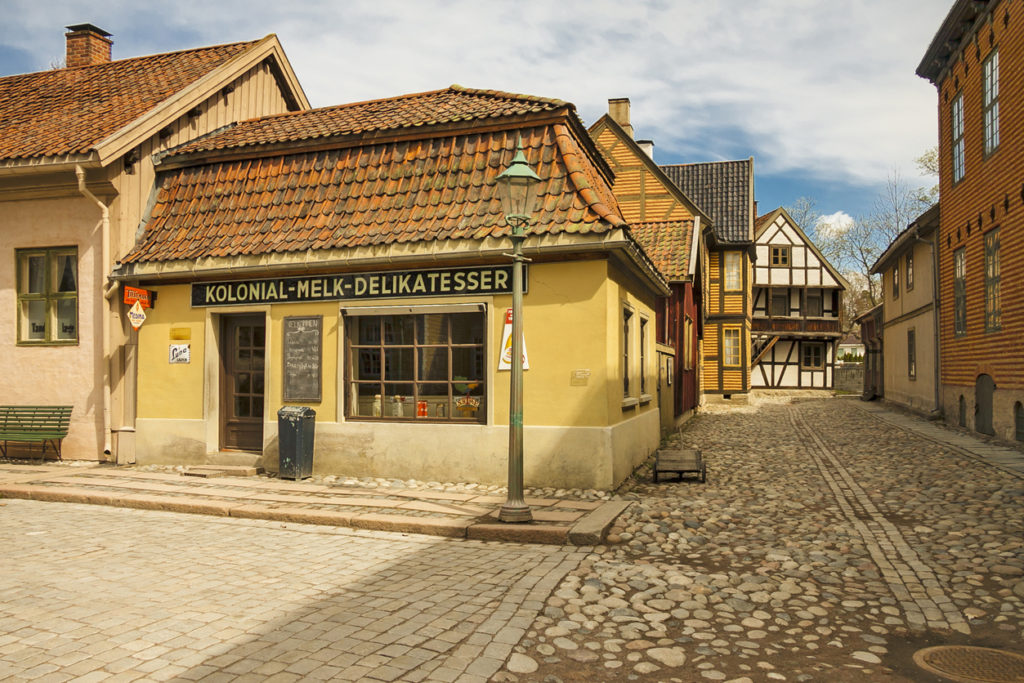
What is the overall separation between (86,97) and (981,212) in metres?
16.9

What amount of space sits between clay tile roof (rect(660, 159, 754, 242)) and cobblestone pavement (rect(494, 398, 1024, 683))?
868 inches

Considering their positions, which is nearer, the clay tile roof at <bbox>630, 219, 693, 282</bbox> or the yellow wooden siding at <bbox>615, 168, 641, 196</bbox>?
the clay tile roof at <bbox>630, 219, 693, 282</bbox>

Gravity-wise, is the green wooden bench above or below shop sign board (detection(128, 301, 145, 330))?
below

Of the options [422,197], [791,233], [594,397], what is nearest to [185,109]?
[422,197]

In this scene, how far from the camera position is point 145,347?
11945 mm

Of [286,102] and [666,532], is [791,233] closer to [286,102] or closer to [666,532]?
[286,102]

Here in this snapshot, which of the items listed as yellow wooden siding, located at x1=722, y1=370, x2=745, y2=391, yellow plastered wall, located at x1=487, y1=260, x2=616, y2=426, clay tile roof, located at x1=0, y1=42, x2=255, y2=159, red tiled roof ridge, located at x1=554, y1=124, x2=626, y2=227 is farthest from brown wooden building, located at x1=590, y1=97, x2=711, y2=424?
clay tile roof, located at x1=0, y1=42, x2=255, y2=159

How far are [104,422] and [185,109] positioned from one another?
16.8 feet

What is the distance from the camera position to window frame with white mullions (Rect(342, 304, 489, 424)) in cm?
1038

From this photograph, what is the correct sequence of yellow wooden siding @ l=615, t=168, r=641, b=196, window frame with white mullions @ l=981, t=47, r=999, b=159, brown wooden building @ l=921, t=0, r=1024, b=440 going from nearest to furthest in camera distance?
1. brown wooden building @ l=921, t=0, r=1024, b=440
2. window frame with white mullions @ l=981, t=47, r=999, b=159
3. yellow wooden siding @ l=615, t=168, r=641, b=196

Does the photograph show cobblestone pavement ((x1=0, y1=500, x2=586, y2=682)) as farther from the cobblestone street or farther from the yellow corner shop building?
the yellow corner shop building

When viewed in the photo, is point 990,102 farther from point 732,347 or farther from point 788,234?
point 788,234

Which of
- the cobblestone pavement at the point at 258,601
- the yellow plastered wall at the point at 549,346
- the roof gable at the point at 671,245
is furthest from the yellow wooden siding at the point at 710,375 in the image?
the cobblestone pavement at the point at 258,601

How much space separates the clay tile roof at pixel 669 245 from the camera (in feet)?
58.7
